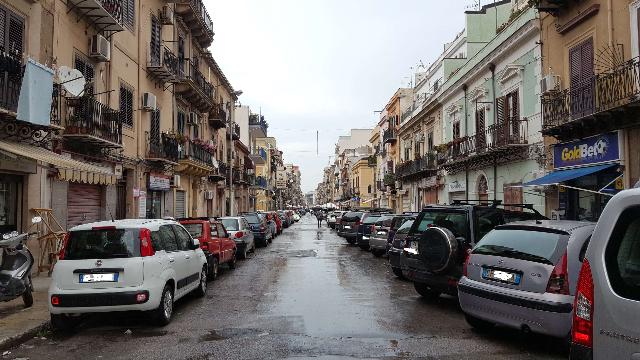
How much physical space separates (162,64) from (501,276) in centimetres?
1914

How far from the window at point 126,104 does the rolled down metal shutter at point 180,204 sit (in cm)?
747

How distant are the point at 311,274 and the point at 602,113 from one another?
8.51 meters

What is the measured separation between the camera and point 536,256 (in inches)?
261

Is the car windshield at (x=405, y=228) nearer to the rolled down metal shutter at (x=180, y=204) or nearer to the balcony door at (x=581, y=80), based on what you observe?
the balcony door at (x=581, y=80)

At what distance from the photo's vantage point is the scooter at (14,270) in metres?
8.55

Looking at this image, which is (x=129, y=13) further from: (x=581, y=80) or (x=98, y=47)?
(x=581, y=80)

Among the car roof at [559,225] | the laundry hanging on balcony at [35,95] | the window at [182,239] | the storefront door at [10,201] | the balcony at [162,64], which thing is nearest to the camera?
the car roof at [559,225]

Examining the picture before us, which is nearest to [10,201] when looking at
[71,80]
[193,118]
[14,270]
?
[71,80]

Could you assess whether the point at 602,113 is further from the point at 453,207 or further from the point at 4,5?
the point at 4,5

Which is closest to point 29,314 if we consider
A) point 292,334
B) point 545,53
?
point 292,334

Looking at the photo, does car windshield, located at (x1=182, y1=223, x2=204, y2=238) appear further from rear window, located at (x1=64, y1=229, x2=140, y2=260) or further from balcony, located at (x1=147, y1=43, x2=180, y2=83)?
balcony, located at (x1=147, y1=43, x2=180, y2=83)

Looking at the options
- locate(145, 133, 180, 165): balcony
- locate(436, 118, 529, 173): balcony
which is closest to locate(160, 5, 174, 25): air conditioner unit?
locate(145, 133, 180, 165): balcony

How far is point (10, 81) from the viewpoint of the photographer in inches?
450

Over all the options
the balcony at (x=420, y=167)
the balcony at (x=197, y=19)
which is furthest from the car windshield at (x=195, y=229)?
the balcony at (x=420, y=167)
